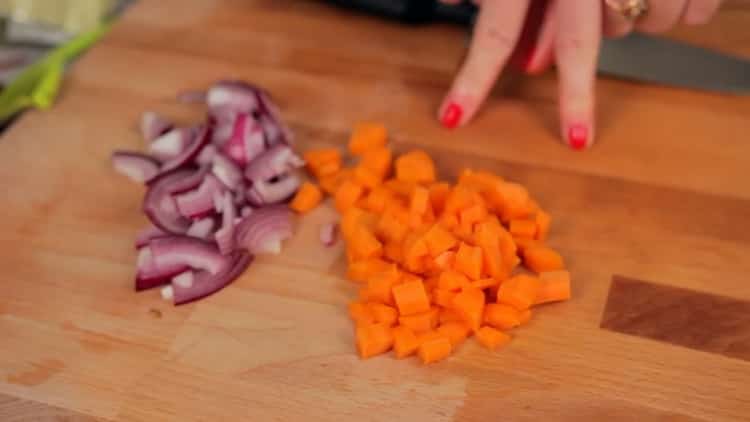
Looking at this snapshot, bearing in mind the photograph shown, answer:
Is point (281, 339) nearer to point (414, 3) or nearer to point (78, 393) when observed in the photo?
point (78, 393)

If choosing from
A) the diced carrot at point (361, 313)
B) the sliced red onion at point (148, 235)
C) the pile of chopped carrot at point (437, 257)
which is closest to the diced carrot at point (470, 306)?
the pile of chopped carrot at point (437, 257)

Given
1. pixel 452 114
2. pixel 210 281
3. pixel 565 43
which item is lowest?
pixel 210 281

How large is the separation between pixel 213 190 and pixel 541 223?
48cm

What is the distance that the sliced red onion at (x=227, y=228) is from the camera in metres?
1.23

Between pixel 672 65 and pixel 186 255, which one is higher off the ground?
pixel 672 65

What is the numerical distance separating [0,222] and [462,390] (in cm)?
76

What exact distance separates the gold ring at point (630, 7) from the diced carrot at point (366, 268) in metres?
0.55

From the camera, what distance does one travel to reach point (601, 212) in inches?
50.3

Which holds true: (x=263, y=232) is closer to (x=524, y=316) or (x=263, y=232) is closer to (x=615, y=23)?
(x=524, y=316)

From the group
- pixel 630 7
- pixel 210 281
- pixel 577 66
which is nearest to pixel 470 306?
pixel 210 281

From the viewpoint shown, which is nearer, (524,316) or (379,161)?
(524,316)

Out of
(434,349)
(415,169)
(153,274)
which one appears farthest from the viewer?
(415,169)

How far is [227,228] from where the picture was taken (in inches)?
48.8

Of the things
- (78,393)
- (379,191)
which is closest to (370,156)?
(379,191)
